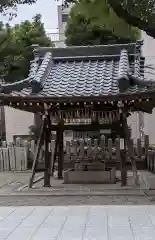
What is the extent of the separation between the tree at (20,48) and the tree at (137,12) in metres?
10.8

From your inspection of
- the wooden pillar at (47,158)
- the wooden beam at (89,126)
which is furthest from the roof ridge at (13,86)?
the wooden beam at (89,126)

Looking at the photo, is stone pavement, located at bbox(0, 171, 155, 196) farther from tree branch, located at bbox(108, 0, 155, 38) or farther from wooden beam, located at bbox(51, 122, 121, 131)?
tree branch, located at bbox(108, 0, 155, 38)

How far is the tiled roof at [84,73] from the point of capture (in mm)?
12844

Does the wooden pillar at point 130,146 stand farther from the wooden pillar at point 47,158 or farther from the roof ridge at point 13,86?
the roof ridge at point 13,86

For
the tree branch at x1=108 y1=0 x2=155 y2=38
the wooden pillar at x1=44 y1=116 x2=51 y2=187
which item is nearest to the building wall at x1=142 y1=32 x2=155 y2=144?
the wooden pillar at x1=44 y1=116 x2=51 y2=187

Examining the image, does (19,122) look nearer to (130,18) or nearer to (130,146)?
(130,146)

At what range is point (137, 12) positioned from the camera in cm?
1000

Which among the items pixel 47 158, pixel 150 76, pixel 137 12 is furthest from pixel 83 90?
pixel 150 76

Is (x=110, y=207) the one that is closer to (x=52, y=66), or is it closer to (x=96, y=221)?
(x=96, y=221)

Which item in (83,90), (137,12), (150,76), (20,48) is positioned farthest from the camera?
(150,76)

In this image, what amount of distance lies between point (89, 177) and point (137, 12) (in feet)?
19.6

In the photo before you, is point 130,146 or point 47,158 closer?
point 130,146

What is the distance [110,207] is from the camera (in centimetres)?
953

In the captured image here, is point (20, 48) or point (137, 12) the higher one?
point (20, 48)
